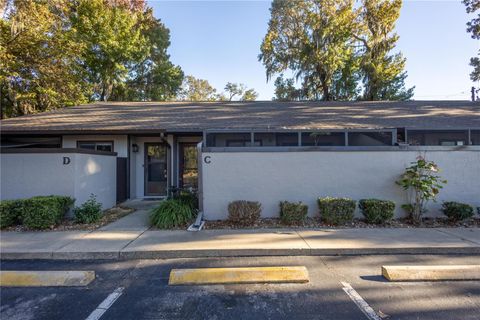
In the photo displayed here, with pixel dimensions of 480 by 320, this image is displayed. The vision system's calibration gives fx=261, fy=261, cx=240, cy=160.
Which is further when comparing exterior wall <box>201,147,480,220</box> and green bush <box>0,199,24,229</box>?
exterior wall <box>201,147,480,220</box>

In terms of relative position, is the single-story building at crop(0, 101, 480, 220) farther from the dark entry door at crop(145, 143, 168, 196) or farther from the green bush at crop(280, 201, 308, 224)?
the green bush at crop(280, 201, 308, 224)

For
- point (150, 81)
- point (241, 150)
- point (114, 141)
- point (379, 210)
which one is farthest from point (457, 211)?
point (150, 81)

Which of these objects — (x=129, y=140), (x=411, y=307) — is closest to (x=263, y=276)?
(x=411, y=307)

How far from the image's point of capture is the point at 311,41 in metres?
21.3

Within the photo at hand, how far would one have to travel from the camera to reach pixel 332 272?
159 inches

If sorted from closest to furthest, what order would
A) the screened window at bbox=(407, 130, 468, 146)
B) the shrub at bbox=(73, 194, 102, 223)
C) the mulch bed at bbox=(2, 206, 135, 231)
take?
the mulch bed at bbox=(2, 206, 135, 231)
the shrub at bbox=(73, 194, 102, 223)
the screened window at bbox=(407, 130, 468, 146)

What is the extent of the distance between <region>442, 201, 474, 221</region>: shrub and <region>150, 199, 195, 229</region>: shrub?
6637 mm

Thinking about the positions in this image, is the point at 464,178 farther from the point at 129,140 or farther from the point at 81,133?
the point at 81,133

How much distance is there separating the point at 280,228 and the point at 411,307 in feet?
11.2

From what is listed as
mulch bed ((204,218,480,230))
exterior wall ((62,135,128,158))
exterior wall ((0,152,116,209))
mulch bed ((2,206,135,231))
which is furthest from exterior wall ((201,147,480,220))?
exterior wall ((62,135,128,158))

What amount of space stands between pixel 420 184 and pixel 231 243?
16.7 ft

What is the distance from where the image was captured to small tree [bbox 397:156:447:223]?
661cm

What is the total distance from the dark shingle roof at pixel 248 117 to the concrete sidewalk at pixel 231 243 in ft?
13.9

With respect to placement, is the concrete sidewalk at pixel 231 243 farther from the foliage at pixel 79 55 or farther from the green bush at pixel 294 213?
the foliage at pixel 79 55
